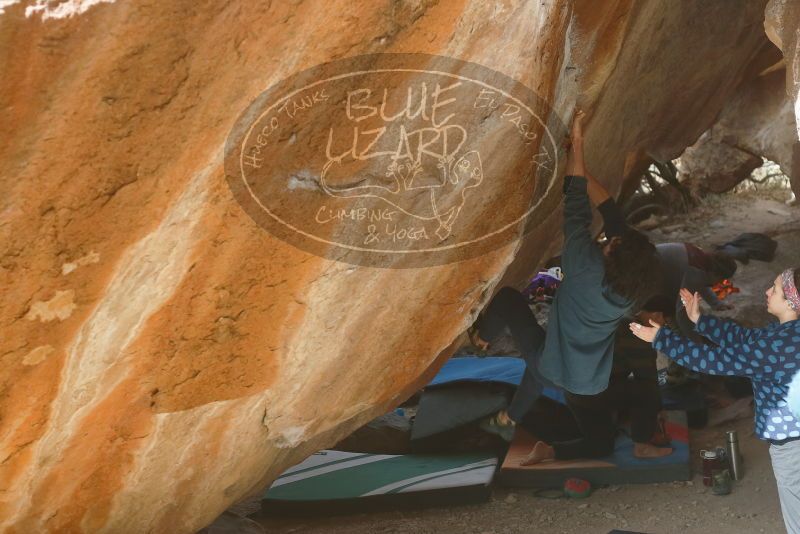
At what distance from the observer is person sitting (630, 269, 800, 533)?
11.0 feet

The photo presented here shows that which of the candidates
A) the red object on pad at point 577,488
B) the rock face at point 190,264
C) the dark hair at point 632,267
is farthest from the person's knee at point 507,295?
the red object on pad at point 577,488

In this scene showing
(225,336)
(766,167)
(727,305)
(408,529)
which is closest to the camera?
(225,336)

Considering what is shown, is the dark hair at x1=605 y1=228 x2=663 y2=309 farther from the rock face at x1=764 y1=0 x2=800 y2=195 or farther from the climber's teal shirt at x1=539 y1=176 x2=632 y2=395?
the rock face at x1=764 y1=0 x2=800 y2=195

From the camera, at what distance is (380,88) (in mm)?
3127

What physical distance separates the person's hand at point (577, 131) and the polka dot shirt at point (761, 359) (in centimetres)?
96

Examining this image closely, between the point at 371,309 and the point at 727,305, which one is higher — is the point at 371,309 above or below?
above

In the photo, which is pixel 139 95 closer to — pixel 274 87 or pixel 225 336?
pixel 274 87

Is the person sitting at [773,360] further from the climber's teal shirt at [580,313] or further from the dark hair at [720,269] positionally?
the dark hair at [720,269]

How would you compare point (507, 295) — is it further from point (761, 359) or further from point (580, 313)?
point (761, 359)

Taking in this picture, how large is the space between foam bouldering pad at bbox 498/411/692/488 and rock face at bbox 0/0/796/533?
1131 millimetres

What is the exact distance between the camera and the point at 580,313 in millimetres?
4031

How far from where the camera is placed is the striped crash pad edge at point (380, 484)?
17.5 ft

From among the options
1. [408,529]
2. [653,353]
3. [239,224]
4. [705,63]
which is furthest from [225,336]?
[705,63]

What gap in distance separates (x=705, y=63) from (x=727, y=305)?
1.93 meters
